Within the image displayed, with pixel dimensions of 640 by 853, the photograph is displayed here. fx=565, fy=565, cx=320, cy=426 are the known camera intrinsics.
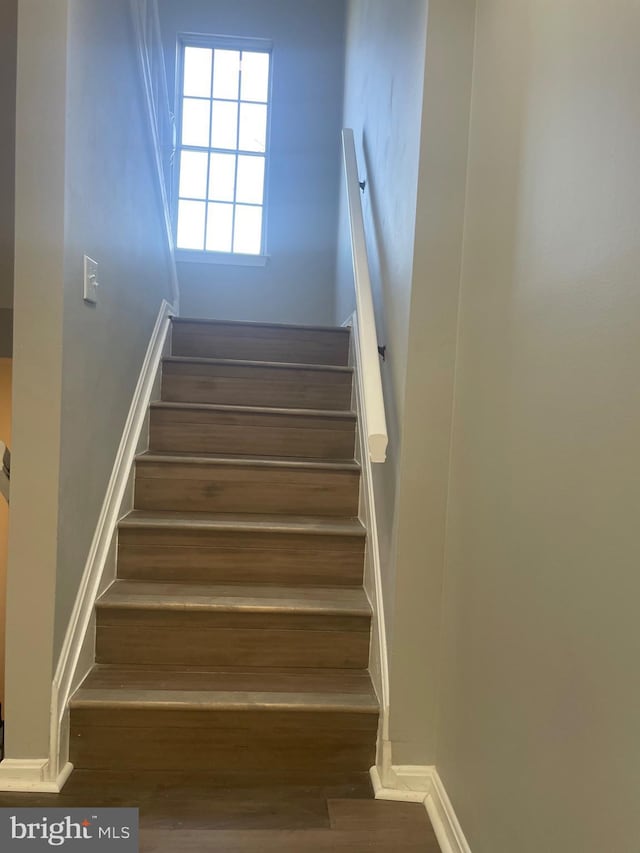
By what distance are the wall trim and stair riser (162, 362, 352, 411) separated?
0.46ft

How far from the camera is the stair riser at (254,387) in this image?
2.65 meters

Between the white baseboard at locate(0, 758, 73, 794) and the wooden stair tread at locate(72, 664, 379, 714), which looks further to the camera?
the wooden stair tread at locate(72, 664, 379, 714)

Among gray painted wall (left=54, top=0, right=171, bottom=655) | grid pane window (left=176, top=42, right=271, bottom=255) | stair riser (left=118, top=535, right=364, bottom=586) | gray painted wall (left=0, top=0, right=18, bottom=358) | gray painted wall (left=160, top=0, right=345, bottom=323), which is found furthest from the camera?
grid pane window (left=176, top=42, right=271, bottom=255)

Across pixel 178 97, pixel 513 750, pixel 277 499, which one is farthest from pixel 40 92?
pixel 178 97

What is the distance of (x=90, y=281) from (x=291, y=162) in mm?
3052

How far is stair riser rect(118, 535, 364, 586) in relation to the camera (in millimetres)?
1983

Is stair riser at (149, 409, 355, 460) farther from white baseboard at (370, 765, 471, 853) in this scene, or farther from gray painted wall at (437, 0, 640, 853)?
white baseboard at (370, 765, 471, 853)

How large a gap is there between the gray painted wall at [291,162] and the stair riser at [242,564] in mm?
2522

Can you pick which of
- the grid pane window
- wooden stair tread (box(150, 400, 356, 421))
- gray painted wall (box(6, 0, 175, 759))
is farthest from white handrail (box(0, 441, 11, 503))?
the grid pane window

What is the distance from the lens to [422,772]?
159 centimetres

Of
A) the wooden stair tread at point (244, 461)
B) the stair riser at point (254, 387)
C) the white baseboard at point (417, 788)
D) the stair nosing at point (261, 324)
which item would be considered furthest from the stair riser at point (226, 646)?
the stair nosing at point (261, 324)
